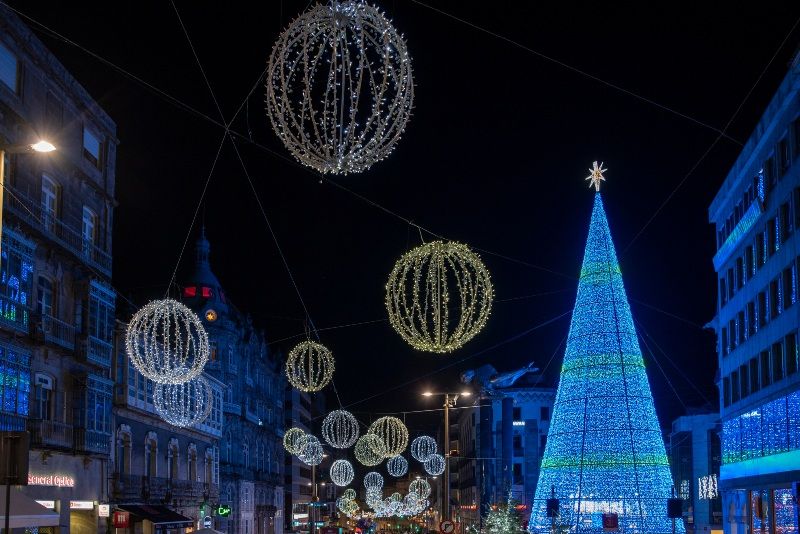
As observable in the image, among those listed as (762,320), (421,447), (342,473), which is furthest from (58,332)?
(342,473)

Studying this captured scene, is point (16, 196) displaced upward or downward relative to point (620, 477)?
upward

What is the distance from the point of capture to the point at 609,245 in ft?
146

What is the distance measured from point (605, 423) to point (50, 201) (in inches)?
927

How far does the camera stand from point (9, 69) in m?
28.8

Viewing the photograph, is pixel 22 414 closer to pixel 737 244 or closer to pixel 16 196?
pixel 16 196

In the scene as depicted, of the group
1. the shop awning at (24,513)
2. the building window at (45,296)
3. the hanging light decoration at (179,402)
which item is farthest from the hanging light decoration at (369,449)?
the shop awning at (24,513)

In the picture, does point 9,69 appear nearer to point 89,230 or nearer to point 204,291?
point 89,230

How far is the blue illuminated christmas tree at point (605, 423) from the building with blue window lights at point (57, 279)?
18891 mm

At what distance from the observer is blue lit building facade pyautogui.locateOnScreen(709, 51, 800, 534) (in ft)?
123

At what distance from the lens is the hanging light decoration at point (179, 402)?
40150 mm

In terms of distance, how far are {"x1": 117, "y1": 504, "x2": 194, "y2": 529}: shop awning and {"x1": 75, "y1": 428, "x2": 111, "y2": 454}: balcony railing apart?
169 inches

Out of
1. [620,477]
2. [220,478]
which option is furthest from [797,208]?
[220,478]

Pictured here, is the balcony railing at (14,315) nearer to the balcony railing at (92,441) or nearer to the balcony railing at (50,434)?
the balcony railing at (50,434)

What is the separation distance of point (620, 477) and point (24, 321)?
2455 centimetres
